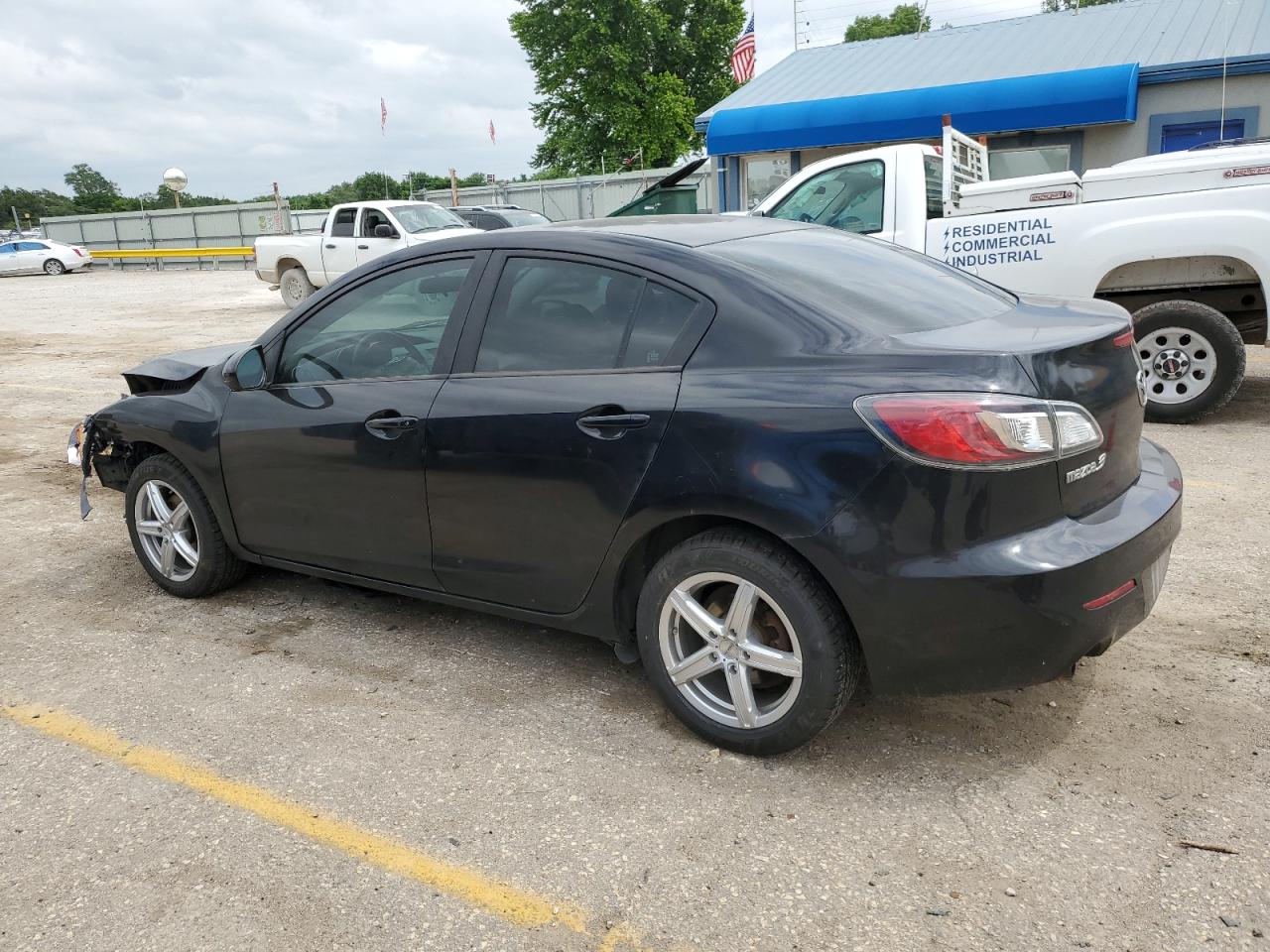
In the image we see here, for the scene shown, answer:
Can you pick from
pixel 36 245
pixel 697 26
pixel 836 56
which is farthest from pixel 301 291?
pixel 697 26

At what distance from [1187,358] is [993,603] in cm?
544

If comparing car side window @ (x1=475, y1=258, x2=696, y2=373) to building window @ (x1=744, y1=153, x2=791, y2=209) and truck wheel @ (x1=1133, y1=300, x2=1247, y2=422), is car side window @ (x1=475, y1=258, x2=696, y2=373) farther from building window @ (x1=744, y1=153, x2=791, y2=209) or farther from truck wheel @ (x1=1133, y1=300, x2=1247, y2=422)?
building window @ (x1=744, y1=153, x2=791, y2=209)

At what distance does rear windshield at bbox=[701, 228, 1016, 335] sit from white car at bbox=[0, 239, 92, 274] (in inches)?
1537

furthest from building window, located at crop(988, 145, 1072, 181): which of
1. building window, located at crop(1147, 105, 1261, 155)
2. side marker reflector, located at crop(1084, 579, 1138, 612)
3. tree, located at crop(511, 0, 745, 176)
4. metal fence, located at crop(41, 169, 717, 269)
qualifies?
tree, located at crop(511, 0, 745, 176)

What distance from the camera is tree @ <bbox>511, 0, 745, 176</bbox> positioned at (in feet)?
139

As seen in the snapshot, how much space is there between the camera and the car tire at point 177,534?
4.41 m

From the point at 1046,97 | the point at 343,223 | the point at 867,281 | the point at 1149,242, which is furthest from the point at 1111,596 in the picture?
the point at 343,223

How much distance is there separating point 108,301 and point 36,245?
16320mm

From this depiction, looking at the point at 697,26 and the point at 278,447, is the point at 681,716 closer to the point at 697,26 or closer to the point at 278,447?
the point at 278,447

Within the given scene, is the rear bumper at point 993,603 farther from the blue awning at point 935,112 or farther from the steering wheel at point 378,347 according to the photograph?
Result: the blue awning at point 935,112

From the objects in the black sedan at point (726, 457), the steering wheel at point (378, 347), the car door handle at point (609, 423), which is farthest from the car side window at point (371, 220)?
the car door handle at point (609, 423)

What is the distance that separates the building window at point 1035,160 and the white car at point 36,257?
32527 millimetres

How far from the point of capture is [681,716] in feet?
10.4

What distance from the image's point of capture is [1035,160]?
56.0 feet
